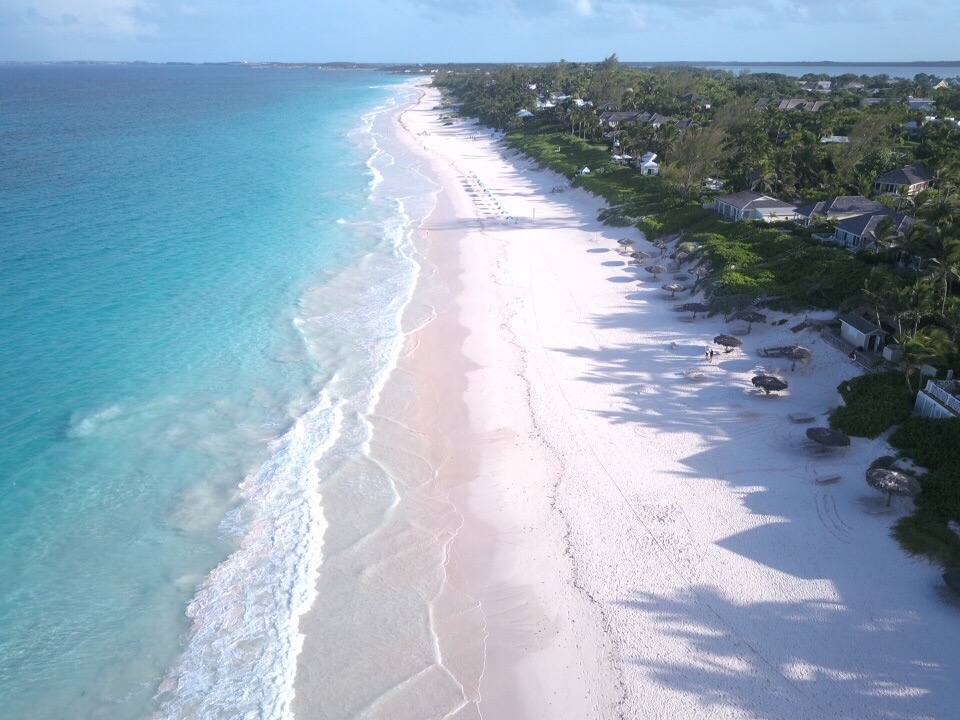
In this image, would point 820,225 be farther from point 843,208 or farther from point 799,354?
point 799,354

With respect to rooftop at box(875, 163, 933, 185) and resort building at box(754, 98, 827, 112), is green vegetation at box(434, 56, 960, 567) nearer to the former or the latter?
rooftop at box(875, 163, 933, 185)

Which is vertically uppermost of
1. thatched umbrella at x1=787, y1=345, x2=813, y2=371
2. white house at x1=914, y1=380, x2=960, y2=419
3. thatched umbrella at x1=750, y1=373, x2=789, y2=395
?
white house at x1=914, y1=380, x2=960, y2=419

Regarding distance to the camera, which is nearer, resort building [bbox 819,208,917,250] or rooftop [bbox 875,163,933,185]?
resort building [bbox 819,208,917,250]

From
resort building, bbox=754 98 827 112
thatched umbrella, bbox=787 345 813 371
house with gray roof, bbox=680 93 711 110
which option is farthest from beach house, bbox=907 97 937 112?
thatched umbrella, bbox=787 345 813 371

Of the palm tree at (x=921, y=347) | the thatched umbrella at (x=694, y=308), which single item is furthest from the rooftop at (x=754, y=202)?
the palm tree at (x=921, y=347)

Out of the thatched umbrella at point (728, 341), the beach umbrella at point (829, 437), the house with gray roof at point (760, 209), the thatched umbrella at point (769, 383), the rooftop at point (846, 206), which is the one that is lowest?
the beach umbrella at point (829, 437)

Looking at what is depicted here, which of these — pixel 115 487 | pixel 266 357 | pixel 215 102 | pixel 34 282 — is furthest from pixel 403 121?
pixel 115 487

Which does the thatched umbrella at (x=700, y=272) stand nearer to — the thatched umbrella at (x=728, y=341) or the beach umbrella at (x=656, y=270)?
the beach umbrella at (x=656, y=270)
